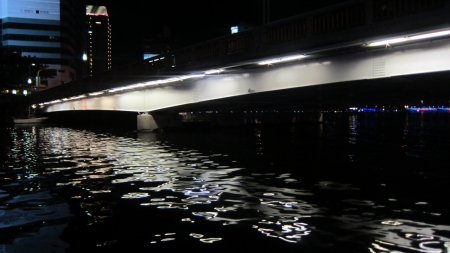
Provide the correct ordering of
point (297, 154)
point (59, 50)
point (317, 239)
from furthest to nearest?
point (59, 50)
point (297, 154)
point (317, 239)

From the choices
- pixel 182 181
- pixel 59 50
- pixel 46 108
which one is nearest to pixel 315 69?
pixel 182 181

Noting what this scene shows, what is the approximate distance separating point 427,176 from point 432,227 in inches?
264

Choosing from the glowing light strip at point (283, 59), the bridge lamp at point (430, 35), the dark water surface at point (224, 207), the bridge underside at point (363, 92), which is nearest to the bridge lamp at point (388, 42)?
the bridge lamp at point (430, 35)

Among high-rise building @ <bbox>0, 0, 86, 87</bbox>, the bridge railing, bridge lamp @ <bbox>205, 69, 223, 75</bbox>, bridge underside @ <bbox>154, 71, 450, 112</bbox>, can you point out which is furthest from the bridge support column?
high-rise building @ <bbox>0, 0, 86, 87</bbox>

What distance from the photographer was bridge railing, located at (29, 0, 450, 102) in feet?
52.2

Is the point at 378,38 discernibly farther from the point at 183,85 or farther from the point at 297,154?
the point at 183,85

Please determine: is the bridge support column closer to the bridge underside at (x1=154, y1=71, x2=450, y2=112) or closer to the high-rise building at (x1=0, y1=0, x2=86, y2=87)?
the bridge underside at (x1=154, y1=71, x2=450, y2=112)

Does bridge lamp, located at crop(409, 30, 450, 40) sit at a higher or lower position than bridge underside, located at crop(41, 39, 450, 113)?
higher

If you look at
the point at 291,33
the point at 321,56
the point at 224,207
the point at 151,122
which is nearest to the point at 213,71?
the point at 291,33

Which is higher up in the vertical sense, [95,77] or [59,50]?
[59,50]

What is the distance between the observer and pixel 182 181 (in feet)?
39.9

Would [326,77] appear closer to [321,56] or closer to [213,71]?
[321,56]

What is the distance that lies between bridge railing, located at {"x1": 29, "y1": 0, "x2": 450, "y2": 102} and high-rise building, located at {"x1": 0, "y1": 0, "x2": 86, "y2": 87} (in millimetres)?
102461

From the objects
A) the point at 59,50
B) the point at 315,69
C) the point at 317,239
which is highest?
the point at 59,50
